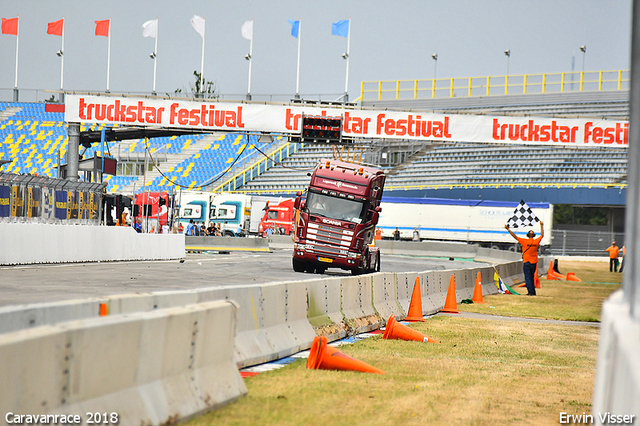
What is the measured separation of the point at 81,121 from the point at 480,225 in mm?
29368

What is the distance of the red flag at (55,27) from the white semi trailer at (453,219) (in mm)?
24419

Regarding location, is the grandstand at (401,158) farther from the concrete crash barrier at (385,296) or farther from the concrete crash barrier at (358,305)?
the concrete crash barrier at (358,305)

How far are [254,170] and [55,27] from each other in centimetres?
2323

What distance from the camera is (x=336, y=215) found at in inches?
992

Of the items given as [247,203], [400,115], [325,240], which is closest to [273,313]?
[325,240]

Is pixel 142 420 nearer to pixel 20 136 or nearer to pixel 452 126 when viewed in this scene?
pixel 452 126

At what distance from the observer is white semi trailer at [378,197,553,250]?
55406mm

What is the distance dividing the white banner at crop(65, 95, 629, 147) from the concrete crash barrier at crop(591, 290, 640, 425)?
109 ft

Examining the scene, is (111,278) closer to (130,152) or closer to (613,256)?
(613,256)

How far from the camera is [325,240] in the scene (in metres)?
25.2

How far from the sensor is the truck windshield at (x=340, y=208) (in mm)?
25109

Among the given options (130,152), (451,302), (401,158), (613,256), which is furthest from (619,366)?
(130,152)

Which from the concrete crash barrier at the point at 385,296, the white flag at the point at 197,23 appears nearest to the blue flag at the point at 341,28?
the white flag at the point at 197,23

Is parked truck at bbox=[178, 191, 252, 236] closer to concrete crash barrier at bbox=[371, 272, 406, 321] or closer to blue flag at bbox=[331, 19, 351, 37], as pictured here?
blue flag at bbox=[331, 19, 351, 37]
